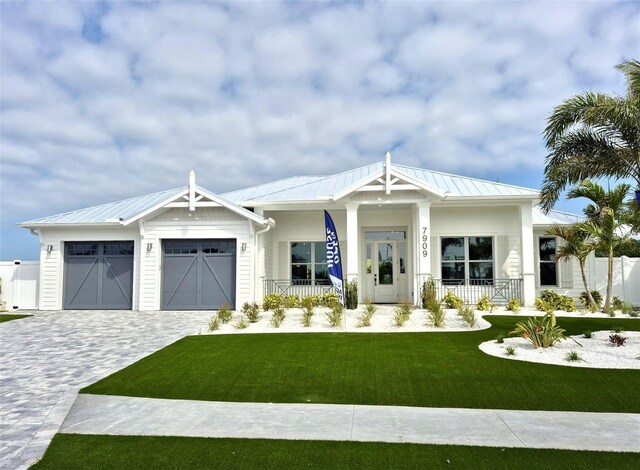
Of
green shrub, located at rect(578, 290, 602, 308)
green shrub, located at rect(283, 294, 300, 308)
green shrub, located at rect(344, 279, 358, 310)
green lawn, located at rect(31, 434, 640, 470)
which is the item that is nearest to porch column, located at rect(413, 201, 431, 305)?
green shrub, located at rect(344, 279, 358, 310)

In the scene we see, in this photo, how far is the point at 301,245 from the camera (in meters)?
18.8

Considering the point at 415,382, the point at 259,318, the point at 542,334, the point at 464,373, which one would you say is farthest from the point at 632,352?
the point at 259,318

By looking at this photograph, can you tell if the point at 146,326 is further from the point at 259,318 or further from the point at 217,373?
the point at 217,373

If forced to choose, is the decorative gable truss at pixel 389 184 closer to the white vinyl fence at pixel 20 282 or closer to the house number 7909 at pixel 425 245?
the house number 7909 at pixel 425 245

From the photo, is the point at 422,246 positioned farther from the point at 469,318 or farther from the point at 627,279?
the point at 627,279

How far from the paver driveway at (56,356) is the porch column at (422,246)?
23.5ft

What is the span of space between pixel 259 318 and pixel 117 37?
29.6ft

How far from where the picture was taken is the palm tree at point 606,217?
46.0 ft

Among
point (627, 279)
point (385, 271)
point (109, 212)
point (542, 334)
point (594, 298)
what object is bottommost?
point (542, 334)

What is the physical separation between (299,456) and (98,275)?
15.3 meters

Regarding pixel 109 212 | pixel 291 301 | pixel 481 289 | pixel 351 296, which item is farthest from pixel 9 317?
pixel 481 289

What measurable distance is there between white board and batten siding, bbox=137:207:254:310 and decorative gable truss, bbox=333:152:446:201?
366 cm

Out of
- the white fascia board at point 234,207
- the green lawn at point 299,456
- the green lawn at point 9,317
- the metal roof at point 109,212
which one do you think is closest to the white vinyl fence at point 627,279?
the white fascia board at point 234,207

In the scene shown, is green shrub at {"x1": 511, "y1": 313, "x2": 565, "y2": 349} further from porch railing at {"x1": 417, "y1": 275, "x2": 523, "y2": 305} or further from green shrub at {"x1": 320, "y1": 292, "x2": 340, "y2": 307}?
porch railing at {"x1": 417, "y1": 275, "x2": 523, "y2": 305}
